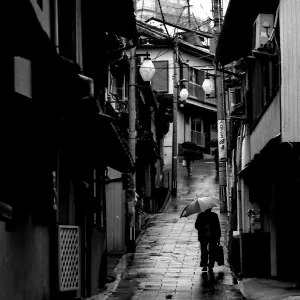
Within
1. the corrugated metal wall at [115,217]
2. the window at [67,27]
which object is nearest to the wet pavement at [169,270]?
the corrugated metal wall at [115,217]

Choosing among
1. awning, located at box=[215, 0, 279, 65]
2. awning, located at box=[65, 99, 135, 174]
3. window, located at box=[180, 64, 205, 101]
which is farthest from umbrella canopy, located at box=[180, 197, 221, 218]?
window, located at box=[180, 64, 205, 101]

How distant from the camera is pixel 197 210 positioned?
22.5 meters

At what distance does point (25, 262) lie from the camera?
461 inches

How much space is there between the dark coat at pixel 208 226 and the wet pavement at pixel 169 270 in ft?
3.17

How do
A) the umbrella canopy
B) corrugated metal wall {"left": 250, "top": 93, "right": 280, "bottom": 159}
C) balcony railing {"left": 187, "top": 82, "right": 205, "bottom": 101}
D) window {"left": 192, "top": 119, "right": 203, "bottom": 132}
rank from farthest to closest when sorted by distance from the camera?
window {"left": 192, "top": 119, "right": 203, "bottom": 132}
balcony railing {"left": 187, "top": 82, "right": 205, "bottom": 101}
the umbrella canopy
corrugated metal wall {"left": 250, "top": 93, "right": 280, "bottom": 159}

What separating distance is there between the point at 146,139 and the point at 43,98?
26147 millimetres

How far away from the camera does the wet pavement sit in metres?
18.3

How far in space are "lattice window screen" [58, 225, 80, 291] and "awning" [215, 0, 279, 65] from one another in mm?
6793

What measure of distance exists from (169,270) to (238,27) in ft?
22.5

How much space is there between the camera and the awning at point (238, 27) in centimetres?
1819

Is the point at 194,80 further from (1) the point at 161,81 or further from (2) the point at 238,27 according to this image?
(2) the point at 238,27

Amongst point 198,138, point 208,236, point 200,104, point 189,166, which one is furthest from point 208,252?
point 198,138

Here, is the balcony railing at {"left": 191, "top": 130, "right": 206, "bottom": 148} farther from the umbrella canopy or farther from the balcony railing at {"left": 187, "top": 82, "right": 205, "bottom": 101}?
the umbrella canopy

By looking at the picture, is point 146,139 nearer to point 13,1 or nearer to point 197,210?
point 197,210
